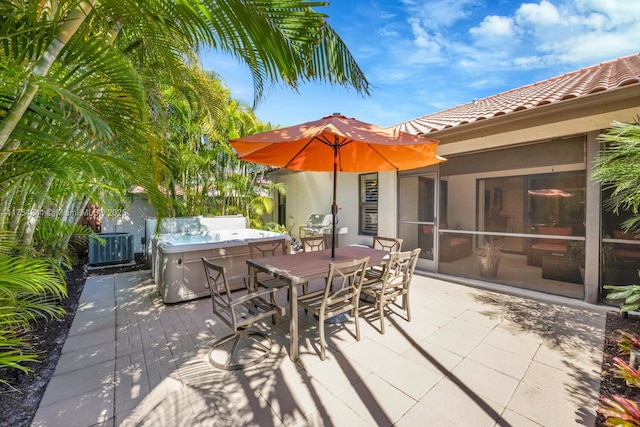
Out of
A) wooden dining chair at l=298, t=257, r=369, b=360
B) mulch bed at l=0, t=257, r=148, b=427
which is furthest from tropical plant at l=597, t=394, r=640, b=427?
mulch bed at l=0, t=257, r=148, b=427

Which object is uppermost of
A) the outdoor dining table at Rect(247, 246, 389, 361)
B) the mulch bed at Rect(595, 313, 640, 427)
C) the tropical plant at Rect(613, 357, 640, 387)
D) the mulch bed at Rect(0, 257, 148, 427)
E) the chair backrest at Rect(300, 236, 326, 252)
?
the chair backrest at Rect(300, 236, 326, 252)

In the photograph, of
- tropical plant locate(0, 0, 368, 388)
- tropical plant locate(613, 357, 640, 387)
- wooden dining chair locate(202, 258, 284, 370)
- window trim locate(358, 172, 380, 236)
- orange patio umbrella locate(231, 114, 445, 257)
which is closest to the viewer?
tropical plant locate(0, 0, 368, 388)

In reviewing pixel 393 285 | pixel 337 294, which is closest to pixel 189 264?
pixel 337 294

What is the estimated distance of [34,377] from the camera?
2678 millimetres

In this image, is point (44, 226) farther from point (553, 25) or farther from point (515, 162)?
point (553, 25)

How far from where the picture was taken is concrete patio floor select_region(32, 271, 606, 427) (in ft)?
7.15

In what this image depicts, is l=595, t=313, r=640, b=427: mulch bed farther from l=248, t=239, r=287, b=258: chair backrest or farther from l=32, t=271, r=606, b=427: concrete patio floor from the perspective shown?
l=248, t=239, r=287, b=258: chair backrest

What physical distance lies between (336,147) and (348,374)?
9.59ft

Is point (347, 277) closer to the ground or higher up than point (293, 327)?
higher up

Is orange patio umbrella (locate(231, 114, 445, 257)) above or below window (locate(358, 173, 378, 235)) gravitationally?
above

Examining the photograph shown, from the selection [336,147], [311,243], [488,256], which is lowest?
[488,256]

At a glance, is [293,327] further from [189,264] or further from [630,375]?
[630,375]

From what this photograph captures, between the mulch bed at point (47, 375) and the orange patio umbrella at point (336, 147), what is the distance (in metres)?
2.98

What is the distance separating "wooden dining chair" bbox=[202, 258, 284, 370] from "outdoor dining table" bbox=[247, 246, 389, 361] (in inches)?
7.6
